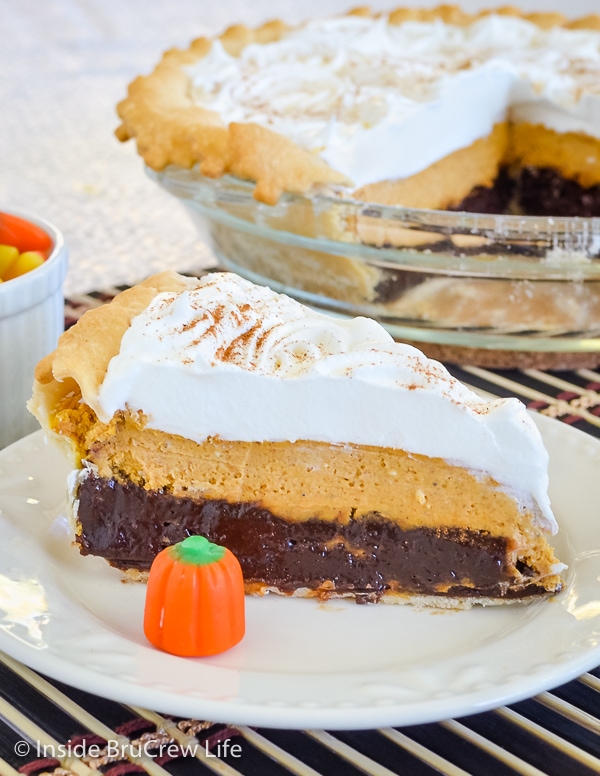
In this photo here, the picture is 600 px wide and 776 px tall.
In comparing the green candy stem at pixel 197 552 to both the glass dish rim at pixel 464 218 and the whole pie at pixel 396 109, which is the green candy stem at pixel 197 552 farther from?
the whole pie at pixel 396 109

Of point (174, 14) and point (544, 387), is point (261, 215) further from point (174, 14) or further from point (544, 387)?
point (174, 14)

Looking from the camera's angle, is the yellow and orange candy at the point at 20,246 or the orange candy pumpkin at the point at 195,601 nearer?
the orange candy pumpkin at the point at 195,601

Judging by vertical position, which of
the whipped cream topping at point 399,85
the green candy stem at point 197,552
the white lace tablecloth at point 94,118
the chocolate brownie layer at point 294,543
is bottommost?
the white lace tablecloth at point 94,118

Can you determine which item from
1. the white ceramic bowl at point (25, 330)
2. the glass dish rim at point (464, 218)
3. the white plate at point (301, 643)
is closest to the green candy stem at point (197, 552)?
the white plate at point (301, 643)

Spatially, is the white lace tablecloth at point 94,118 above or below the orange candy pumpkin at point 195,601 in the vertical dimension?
below

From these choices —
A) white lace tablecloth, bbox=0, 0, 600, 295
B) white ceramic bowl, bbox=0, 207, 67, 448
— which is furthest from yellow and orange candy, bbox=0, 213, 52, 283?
white lace tablecloth, bbox=0, 0, 600, 295

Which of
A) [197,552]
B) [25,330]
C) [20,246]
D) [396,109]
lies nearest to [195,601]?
[197,552]

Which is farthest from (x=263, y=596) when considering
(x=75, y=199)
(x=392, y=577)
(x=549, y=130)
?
(x=75, y=199)

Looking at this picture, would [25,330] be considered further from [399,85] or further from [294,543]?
[399,85]
